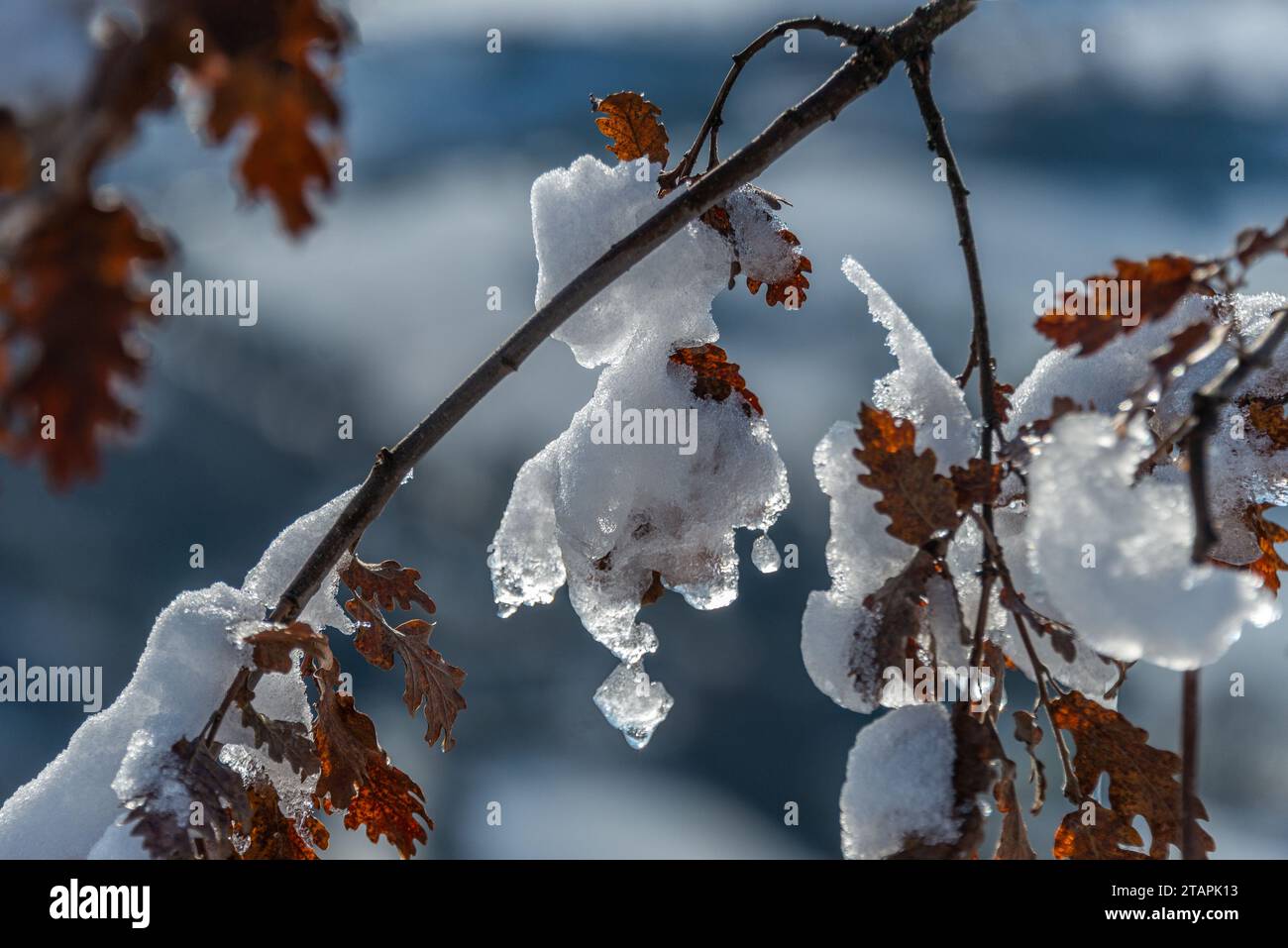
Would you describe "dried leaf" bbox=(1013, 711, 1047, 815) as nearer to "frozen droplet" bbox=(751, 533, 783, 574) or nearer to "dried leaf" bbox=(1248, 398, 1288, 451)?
"frozen droplet" bbox=(751, 533, 783, 574)

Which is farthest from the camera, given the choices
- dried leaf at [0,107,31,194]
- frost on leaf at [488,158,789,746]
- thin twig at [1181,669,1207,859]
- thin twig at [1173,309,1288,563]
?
frost on leaf at [488,158,789,746]

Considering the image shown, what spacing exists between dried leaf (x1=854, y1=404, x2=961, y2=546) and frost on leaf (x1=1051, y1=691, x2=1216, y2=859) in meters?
0.24

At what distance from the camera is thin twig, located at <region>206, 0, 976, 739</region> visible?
32.4 inches

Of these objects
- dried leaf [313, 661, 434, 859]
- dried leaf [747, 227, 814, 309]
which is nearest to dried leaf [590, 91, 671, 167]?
dried leaf [747, 227, 814, 309]

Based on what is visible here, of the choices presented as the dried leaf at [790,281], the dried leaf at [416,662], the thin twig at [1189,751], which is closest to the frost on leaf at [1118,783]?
the thin twig at [1189,751]

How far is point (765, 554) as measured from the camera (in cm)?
112

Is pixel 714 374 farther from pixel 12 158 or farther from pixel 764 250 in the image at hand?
pixel 12 158

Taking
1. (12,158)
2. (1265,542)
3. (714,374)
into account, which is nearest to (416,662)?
(714,374)

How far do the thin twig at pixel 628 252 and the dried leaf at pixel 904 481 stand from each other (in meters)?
0.23

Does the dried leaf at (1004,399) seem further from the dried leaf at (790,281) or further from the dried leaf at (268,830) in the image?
the dried leaf at (268,830)

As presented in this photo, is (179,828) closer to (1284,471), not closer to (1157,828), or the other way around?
(1157,828)

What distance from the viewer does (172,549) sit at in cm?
1309
